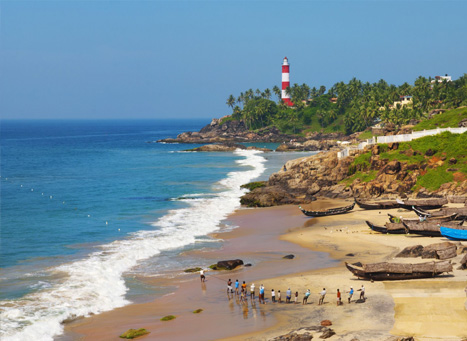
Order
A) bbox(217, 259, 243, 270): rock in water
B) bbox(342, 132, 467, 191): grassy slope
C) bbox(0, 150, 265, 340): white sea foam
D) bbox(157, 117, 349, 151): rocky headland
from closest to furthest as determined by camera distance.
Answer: bbox(0, 150, 265, 340): white sea foam, bbox(217, 259, 243, 270): rock in water, bbox(342, 132, 467, 191): grassy slope, bbox(157, 117, 349, 151): rocky headland

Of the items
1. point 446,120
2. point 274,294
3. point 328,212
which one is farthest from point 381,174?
point 274,294

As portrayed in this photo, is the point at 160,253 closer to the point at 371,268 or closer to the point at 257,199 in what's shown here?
the point at 371,268

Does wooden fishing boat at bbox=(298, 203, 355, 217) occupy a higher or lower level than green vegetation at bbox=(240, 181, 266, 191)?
lower

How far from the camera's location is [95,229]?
5306cm

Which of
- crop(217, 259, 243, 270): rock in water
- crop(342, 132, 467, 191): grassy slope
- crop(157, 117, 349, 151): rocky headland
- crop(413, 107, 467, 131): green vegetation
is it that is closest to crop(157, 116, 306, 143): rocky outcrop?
crop(157, 117, 349, 151): rocky headland

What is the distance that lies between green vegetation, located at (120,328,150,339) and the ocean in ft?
13.2

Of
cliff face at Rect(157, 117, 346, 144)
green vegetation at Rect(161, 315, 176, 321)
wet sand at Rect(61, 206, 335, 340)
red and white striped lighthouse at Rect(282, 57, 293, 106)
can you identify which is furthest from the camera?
red and white striped lighthouse at Rect(282, 57, 293, 106)

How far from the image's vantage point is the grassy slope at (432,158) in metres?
60.7

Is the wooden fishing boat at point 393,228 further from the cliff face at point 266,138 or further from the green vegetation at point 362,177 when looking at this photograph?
the cliff face at point 266,138

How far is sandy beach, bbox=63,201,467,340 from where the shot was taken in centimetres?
2600

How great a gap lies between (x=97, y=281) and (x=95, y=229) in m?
17.7

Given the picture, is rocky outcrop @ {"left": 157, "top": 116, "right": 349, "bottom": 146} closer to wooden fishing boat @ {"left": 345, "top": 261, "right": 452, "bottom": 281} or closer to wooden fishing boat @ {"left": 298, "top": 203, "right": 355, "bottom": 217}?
wooden fishing boat @ {"left": 298, "top": 203, "right": 355, "bottom": 217}

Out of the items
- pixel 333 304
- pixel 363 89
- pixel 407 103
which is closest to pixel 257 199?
pixel 333 304

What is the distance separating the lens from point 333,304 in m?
29.7
